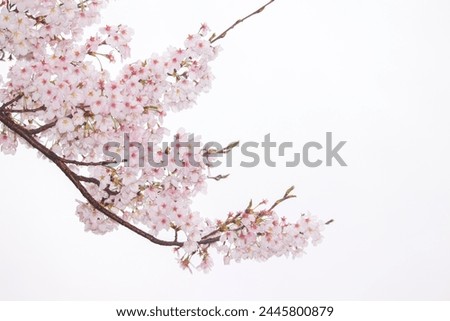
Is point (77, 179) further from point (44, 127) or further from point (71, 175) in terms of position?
point (44, 127)

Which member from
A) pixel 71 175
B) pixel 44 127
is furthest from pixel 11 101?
pixel 71 175

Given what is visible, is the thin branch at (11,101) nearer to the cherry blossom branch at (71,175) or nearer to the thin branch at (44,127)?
the cherry blossom branch at (71,175)

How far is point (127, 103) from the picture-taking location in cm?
552

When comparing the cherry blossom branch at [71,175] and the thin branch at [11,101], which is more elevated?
the thin branch at [11,101]

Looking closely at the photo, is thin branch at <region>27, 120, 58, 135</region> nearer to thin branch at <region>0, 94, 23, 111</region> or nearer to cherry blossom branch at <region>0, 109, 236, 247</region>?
cherry blossom branch at <region>0, 109, 236, 247</region>

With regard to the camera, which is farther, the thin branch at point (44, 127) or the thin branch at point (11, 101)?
the thin branch at point (11, 101)

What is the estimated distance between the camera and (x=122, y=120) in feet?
18.4

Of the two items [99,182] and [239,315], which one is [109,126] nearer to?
[99,182]

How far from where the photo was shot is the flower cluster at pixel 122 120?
5480mm

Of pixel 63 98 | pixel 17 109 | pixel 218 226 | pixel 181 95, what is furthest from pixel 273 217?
pixel 17 109

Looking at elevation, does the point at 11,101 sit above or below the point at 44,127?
above

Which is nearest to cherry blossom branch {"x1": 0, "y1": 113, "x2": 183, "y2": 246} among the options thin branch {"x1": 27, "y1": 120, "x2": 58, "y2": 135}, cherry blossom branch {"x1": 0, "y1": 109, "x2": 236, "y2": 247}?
cherry blossom branch {"x1": 0, "y1": 109, "x2": 236, "y2": 247}

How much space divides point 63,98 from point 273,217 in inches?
74.8

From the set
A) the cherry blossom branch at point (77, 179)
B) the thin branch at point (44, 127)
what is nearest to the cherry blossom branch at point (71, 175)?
the cherry blossom branch at point (77, 179)
